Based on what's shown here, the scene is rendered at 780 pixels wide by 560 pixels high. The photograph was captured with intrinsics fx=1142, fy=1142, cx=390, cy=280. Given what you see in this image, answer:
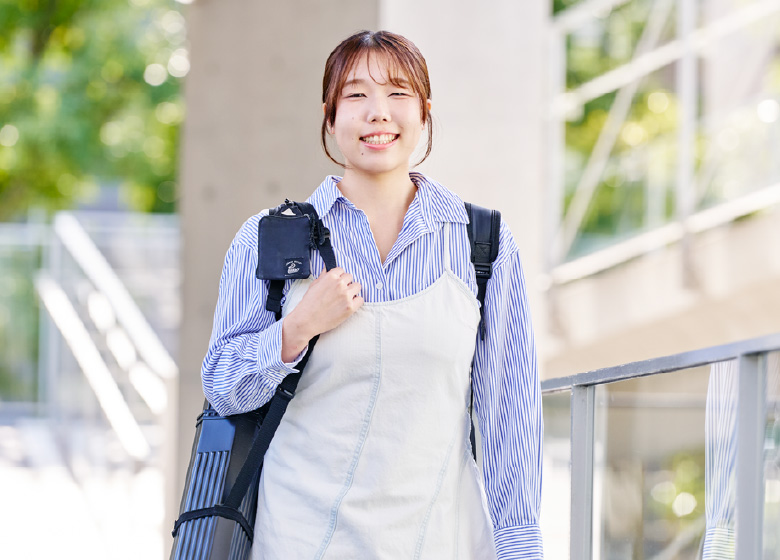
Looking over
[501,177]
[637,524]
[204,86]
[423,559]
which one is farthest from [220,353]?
[204,86]

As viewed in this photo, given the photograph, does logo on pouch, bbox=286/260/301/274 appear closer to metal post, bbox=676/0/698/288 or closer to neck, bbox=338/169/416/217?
neck, bbox=338/169/416/217

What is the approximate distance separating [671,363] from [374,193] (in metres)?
0.65

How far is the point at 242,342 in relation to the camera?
6.12 feet

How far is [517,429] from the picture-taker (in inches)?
75.7

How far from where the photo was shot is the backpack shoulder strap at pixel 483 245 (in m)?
1.93

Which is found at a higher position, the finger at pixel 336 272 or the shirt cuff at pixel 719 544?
the finger at pixel 336 272

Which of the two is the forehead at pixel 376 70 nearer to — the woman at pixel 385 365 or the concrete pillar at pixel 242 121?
the woman at pixel 385 365

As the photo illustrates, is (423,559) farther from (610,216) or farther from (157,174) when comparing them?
(157,174)

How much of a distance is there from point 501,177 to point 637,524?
1778 mm

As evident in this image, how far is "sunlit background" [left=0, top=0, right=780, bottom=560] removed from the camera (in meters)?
3.21

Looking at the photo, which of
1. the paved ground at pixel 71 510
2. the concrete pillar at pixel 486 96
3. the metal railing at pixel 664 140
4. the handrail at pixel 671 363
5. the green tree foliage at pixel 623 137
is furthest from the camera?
the green tree foliage at pixel 623 137

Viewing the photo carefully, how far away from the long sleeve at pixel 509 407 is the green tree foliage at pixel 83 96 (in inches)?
541

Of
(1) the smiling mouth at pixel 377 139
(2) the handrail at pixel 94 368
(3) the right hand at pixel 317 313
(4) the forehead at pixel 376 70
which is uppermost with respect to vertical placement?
(4) the forehead at pixel 376 70

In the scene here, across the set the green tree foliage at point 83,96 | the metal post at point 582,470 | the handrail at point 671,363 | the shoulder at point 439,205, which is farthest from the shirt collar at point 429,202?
the green tree foliage at point 83,96
